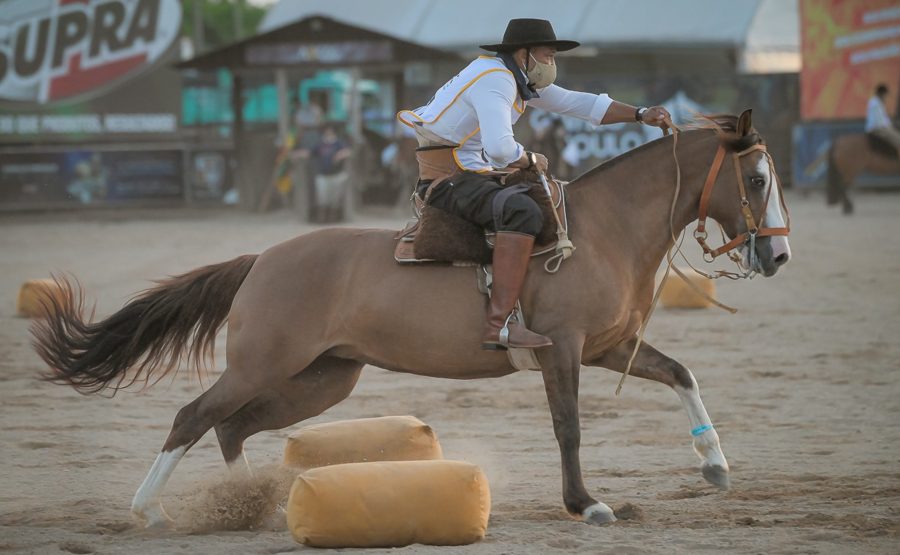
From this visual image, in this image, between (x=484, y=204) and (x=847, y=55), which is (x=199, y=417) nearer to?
(x=484, y=204)

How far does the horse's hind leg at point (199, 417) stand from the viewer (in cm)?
579

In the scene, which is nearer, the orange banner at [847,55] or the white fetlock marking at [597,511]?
the white fetlock marking at [597,511]

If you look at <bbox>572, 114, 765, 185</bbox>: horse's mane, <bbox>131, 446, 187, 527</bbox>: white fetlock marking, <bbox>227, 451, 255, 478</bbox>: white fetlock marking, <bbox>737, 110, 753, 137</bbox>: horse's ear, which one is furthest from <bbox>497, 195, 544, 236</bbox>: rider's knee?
<bbox>131, 446, 187, 527</bbox>: white fetlock marking

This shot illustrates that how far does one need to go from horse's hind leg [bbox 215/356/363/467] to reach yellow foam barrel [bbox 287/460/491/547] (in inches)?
41.3

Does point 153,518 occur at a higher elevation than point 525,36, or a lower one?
lower

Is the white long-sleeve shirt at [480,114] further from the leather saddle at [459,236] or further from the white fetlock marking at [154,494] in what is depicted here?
the white fetlock marking at [154,494]

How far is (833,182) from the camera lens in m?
23.5

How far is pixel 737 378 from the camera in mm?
9242

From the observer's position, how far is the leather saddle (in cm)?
586

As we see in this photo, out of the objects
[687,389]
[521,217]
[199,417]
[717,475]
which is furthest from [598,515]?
[199,417]

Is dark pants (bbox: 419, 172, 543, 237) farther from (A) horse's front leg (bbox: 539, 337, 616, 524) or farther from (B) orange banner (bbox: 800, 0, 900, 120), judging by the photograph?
(B) orange banner (bbox: 800, 0, 900, 120)

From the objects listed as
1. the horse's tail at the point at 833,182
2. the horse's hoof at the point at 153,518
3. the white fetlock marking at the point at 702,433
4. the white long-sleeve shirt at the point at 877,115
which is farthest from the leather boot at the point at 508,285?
the white long-sleeve shirt at the point at 877,115

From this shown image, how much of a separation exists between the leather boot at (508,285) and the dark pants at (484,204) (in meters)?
0.06

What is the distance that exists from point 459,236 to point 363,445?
44.8 inches
